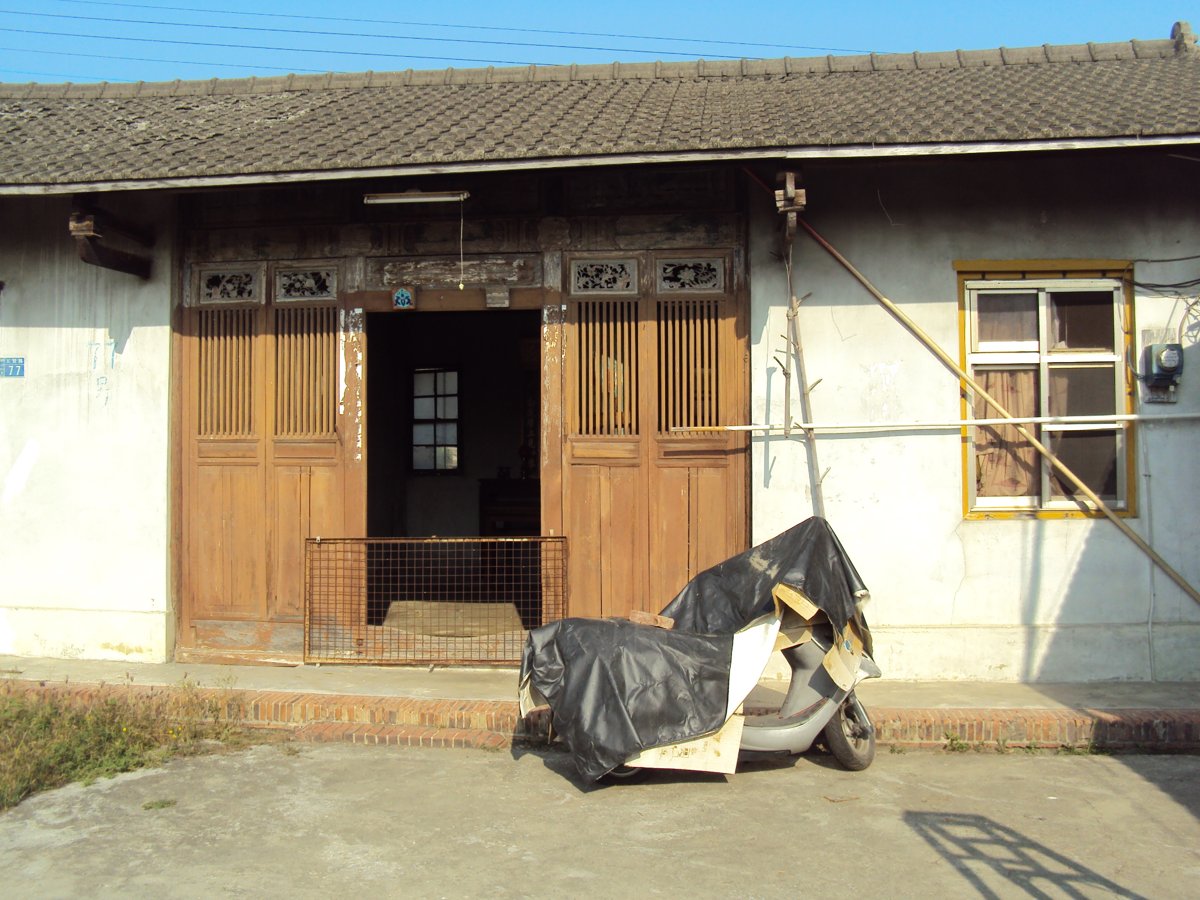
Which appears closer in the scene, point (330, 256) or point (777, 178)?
point (777, 178)

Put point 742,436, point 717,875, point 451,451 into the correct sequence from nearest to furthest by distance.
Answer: point 717,875 → point 742,436 → point 451,451

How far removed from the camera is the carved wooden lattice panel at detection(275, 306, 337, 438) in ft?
29.9

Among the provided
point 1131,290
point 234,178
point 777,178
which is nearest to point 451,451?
point 234,178

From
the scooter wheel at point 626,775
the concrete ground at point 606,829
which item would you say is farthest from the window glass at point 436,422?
the scooter wheel at point 626,775

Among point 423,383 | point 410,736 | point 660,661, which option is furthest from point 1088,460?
point 423,383

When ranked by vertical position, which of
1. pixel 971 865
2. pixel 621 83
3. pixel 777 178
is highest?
pixel 621 83

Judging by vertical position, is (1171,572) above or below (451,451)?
below

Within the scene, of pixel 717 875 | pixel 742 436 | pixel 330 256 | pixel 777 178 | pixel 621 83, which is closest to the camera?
pixel 717 875

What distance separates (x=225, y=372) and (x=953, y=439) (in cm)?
635

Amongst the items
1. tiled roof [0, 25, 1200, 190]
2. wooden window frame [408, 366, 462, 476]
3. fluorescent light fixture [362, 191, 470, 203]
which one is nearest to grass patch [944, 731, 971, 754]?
tiled roof [0, 25, 1200, 190]

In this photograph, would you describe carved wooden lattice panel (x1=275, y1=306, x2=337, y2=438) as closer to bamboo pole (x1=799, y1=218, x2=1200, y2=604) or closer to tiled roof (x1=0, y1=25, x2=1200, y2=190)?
tiled roof (x1=0, y1=25, x2=1200, y2=190)

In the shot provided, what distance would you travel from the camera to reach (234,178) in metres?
8.13

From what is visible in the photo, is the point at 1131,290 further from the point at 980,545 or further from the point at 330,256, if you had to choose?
the point at 330,256

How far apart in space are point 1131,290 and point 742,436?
3318mm
